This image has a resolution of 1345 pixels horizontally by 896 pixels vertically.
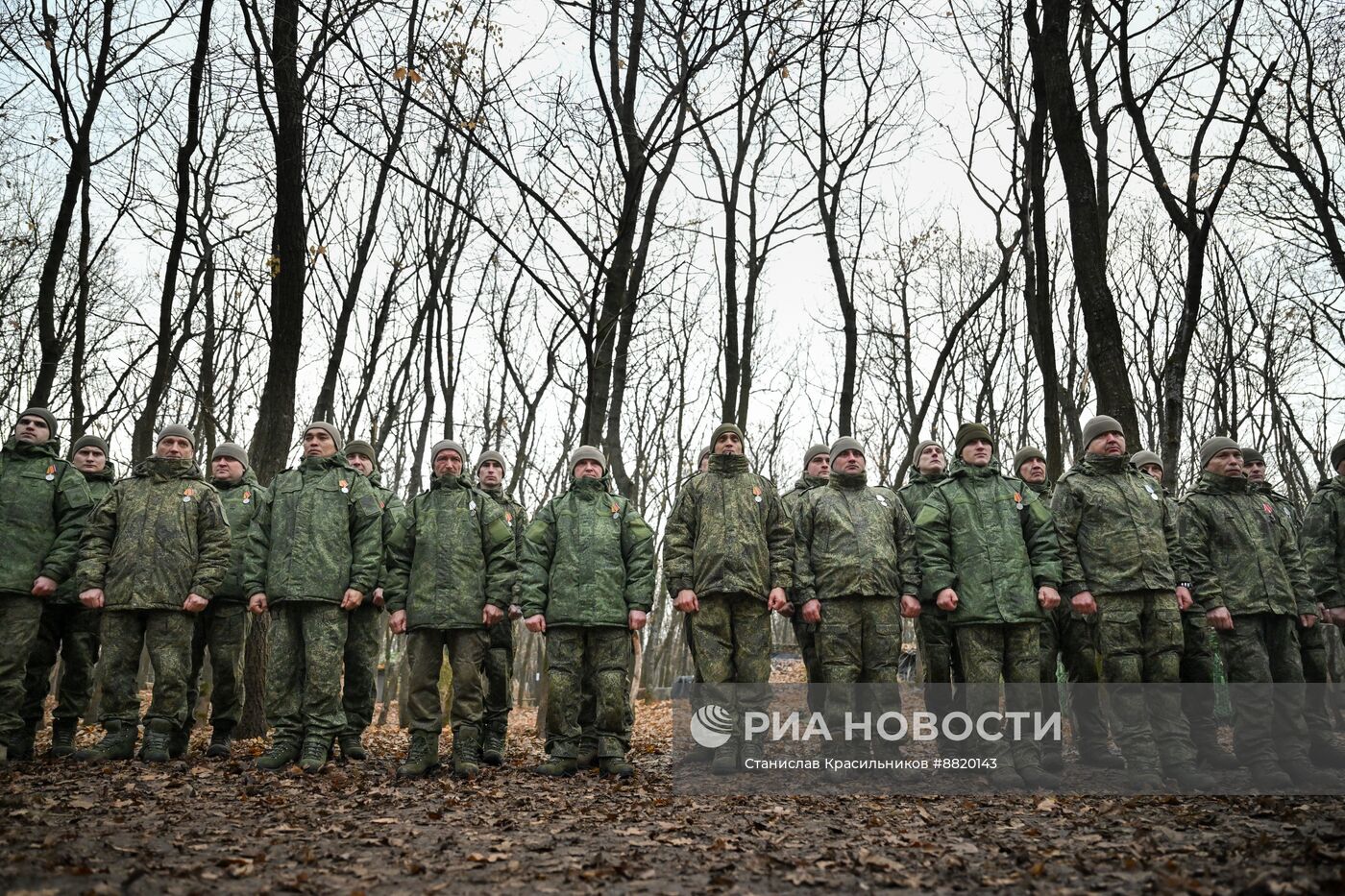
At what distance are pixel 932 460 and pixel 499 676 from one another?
4278mm

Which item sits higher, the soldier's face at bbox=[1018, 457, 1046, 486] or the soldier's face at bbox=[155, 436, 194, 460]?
the soldier's face at bbox=[1018, 457, 1046, 486]

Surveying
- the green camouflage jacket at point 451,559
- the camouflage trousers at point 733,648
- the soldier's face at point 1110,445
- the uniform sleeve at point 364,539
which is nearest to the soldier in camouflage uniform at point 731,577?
the camouflage trousers at point 733,648

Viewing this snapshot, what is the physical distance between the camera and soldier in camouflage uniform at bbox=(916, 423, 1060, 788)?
6613 millimetres

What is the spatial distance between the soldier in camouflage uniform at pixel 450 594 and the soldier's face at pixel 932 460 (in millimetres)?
3766

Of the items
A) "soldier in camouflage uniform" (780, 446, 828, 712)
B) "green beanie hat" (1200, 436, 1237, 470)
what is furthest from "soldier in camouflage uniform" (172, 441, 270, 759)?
"green beanie hat" (1200, 436, 1237, 470)

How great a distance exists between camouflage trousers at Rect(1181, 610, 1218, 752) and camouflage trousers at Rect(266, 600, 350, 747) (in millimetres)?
6423

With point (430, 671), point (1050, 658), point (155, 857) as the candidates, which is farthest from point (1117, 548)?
point (155, 857)

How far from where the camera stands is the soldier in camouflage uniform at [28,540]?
7137 millimetres

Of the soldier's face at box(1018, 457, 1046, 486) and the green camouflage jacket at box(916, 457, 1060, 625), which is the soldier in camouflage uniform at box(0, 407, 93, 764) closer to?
the green camouflage jacket at box(916, 457, 1060, 625)

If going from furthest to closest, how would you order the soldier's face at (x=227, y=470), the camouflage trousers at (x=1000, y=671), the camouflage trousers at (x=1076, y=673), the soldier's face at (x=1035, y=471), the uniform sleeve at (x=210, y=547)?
the soldier's face at (x=1035, y=471) → the soldier's face at (x=227, y=470) → the uniform sleeve at (x=210, y=547) → the camouflage trousers at (x=1076, y=673) → the camouflage trousers at (x=1000, y=671)

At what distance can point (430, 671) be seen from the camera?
716cm

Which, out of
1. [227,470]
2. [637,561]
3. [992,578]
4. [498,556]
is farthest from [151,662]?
[992,578]

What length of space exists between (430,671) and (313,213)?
10.2m

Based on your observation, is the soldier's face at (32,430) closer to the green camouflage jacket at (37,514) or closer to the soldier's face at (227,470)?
the green camouflage jacket at (37,514)
